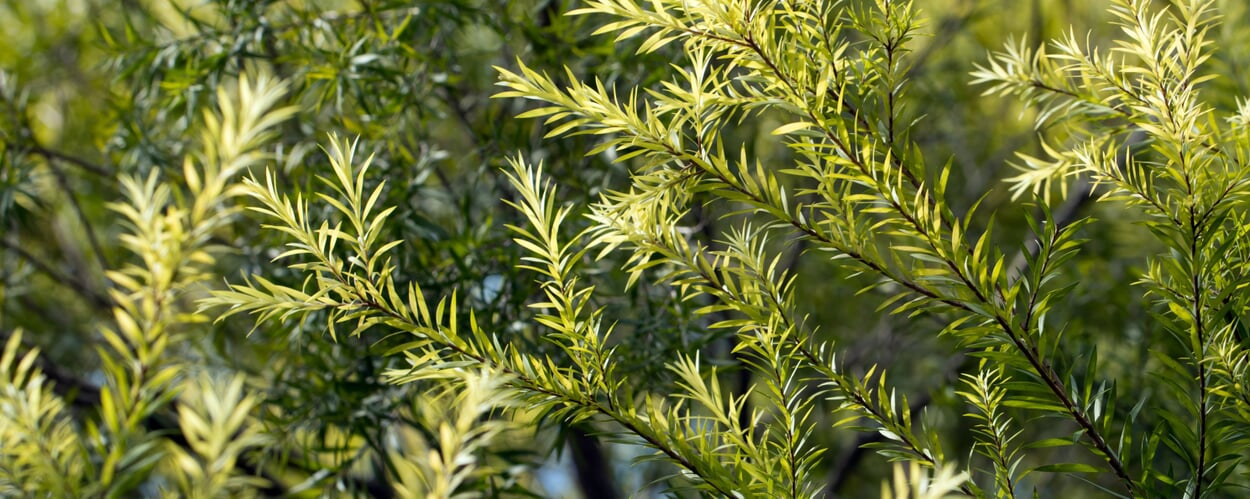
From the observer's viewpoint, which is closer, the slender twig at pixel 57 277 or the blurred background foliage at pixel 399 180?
the blurred background foliage at pixel 399 180

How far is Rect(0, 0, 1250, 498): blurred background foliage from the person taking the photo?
1151 mm

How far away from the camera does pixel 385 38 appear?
46.7 inches

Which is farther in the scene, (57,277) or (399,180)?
(57,277)

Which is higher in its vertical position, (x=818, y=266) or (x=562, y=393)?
(x=562, y=393)

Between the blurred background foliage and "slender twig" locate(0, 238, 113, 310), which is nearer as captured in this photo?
the blurred background foliage

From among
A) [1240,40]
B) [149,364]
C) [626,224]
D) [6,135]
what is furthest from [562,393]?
[1240,40]

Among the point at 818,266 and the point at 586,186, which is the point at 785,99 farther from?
the point at 818,266

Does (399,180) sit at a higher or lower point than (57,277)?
higher

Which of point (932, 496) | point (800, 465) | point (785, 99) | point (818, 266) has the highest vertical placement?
point (785, 99)

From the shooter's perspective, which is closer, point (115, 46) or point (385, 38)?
point (385, 38)

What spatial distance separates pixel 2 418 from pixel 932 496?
0.61 meters

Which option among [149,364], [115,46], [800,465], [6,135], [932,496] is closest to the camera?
[932,496]

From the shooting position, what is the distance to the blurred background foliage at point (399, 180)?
1.15m

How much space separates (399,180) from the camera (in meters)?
1.22
